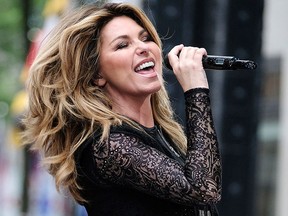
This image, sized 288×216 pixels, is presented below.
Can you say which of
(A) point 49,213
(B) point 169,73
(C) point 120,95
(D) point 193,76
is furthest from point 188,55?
(A) point 49,213

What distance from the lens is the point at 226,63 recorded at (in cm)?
312

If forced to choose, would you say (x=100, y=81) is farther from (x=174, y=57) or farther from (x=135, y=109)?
(x=174, y=57)

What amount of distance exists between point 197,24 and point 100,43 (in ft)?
8.42

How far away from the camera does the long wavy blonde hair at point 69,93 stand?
10.6ft

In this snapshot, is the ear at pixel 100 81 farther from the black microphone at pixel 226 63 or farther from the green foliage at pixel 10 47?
the green foliage at pixel 10 47

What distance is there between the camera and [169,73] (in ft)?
18.9

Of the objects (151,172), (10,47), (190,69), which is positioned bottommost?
(151,172)

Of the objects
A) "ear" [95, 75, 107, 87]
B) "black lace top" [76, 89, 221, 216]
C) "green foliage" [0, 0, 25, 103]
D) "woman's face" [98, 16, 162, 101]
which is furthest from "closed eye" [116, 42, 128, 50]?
"green foliage" [0, 0, 25, 103]

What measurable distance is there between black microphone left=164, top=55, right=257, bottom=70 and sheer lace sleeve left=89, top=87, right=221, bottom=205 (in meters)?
0.09

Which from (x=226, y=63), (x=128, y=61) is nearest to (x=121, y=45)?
(x=128, y=61)

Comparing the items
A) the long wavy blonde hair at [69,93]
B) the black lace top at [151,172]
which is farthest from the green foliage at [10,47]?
the black lace top at [151,172]

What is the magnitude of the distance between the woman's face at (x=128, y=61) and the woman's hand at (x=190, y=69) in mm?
93

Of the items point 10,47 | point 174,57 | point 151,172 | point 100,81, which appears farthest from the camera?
point 10,47

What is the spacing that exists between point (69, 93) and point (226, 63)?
0.53m
